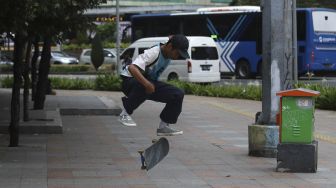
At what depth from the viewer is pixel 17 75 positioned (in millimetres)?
10516

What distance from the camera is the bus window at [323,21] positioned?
102 ft

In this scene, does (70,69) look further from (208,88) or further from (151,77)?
(151,77)

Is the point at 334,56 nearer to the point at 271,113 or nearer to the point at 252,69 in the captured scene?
the point at 252,69

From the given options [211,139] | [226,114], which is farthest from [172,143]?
[226,114]

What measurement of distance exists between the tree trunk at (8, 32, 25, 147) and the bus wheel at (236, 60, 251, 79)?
2352cm

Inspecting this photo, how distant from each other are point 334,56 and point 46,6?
24963mm

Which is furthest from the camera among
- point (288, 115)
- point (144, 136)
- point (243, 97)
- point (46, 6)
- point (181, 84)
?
point (181, 84)

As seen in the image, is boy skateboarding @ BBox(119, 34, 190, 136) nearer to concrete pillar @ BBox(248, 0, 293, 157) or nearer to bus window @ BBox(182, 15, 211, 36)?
concrete pillar @ BBox(248, 0, 293, 157)

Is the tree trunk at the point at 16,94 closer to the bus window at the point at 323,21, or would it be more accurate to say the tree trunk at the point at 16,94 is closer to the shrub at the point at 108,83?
the shrub at the point at 108,83

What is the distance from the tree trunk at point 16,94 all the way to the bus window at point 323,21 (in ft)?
72.7

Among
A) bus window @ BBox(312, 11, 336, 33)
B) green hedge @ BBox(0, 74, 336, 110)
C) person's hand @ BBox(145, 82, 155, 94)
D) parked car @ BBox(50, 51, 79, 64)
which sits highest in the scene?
bus window @ BBox(312, 11, 336, 33)

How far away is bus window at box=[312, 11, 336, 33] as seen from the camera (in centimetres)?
3100

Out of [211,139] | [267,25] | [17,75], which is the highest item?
[267,25]

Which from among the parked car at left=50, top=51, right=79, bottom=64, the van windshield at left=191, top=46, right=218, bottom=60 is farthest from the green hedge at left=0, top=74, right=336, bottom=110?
the parked car at left=50, top=51, right=79, bottom=64
